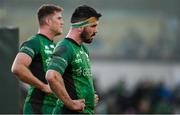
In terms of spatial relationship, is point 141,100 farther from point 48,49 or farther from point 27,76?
point 27,76

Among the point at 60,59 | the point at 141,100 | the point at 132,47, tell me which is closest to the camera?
the point at 60,59

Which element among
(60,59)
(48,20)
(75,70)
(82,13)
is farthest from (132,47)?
(60,59)

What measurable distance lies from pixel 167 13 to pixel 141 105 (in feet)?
7.14

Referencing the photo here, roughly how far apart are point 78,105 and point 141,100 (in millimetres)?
8614

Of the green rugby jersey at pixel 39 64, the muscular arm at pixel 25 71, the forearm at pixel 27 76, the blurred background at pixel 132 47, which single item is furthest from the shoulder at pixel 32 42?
the blurred background at pixel 132 47

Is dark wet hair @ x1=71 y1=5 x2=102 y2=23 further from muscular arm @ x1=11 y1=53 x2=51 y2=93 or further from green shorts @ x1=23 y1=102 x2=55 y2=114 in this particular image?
green shorts @ x1=23 y1=102 x2=55 y2=114

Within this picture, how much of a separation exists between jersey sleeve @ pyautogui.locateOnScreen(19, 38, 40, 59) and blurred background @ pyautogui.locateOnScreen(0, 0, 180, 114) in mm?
7281

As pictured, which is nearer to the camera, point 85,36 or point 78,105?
point 78,105

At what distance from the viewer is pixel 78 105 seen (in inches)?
332

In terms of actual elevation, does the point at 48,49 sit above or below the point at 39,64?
above

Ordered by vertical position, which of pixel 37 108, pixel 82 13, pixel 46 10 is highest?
pixel 82 13

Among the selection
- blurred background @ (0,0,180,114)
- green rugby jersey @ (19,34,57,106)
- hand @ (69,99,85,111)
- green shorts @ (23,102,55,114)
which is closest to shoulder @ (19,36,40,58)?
green rugby jersey @ (19,34,57,106)

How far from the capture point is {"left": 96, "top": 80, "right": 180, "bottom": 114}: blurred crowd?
16719 mm

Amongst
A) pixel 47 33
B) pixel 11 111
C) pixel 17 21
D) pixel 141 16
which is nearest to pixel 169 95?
pixel 141 16
